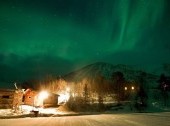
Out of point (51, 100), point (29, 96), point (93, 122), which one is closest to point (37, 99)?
point (29, 96)

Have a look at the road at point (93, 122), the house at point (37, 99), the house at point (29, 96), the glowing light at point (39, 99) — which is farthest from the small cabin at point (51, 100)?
the road at point (93, 122)

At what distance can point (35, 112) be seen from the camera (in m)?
48.2

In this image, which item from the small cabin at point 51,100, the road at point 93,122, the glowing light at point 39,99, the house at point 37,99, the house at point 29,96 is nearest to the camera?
the road at point 93,122

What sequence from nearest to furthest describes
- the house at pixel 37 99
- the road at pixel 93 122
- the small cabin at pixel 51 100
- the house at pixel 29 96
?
the road at pixel 93 122, the house at pixel 37 99, the house at pixel 29 96, the small cabin at pixel 51 100

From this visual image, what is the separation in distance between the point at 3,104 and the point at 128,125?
4583 cm

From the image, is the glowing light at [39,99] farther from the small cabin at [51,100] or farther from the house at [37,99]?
the small cabin at [51,100]

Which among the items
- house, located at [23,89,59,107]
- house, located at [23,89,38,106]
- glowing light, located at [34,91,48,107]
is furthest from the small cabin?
glowing light, located at [34,91,48,107]

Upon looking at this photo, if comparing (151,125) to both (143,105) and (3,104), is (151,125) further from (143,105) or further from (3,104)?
(143,105)

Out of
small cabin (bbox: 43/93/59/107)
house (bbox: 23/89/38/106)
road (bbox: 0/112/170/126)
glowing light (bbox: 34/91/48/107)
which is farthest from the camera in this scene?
small cabin (bbox: 43/93/59/107)

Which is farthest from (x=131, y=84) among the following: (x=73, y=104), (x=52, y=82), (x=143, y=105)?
(x=73, y=104)

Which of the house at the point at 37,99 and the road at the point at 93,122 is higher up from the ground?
the house at the point at 37,99

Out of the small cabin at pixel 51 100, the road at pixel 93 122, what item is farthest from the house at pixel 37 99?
the road at pixel 93 122

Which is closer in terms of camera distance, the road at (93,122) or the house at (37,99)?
the road at (93,122)

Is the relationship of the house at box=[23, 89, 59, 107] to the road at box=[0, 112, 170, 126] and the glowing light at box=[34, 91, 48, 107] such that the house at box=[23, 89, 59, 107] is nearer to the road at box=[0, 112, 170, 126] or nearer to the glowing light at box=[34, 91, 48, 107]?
the glowing light at box=[34, 91, 48, 107]
